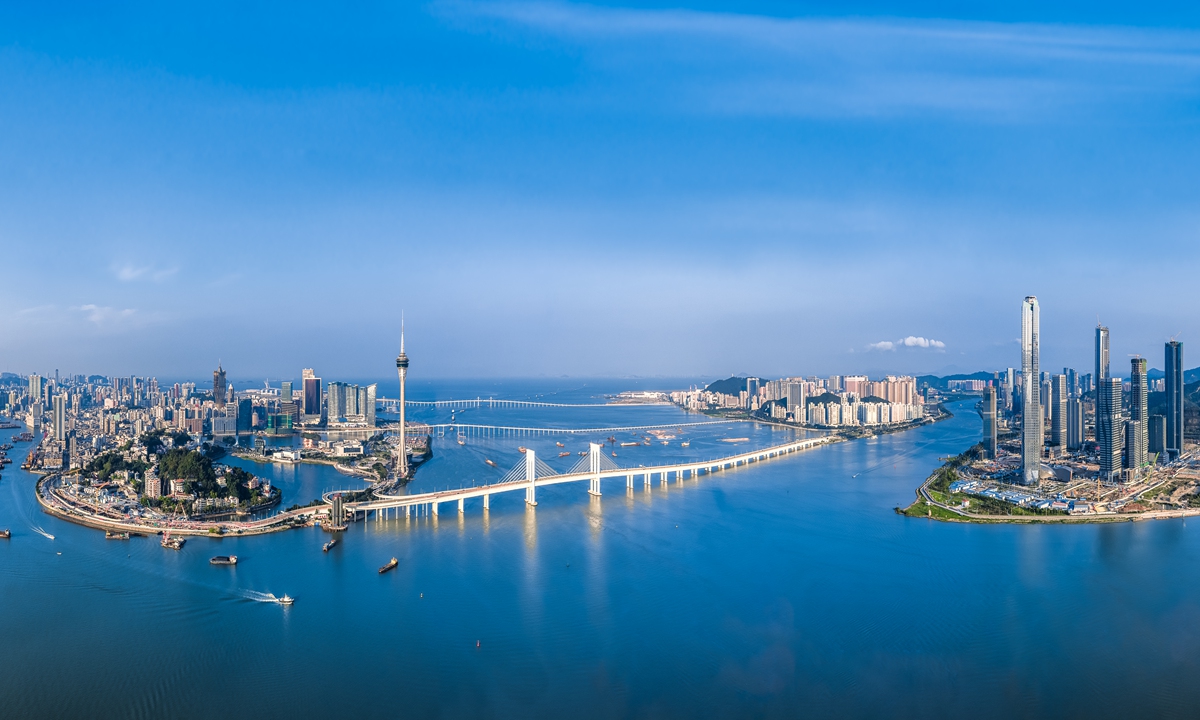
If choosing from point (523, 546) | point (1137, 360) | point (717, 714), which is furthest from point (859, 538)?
point (1137, 360)

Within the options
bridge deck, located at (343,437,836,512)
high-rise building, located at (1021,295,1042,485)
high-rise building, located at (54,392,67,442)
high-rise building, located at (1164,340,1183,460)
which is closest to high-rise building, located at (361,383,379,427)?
high-rise building, located at (54,392,67,442)

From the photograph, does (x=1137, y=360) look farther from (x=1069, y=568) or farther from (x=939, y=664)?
(x=939, y=664)

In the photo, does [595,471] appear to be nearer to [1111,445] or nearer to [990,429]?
[1111,445]

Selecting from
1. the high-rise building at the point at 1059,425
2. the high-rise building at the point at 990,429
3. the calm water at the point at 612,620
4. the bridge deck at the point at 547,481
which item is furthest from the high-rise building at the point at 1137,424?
the bridge deck at the point at 547,481

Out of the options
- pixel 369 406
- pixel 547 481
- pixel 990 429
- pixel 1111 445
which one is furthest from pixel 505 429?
pixel 1111 445

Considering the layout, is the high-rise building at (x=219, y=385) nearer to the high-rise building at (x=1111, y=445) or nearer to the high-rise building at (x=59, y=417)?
the high-rise building at (x=59, y=417)

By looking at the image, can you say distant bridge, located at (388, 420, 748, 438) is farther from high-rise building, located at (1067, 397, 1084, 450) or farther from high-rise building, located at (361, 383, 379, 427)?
high-rise building, located at (1067, 397, 1084, 450)
